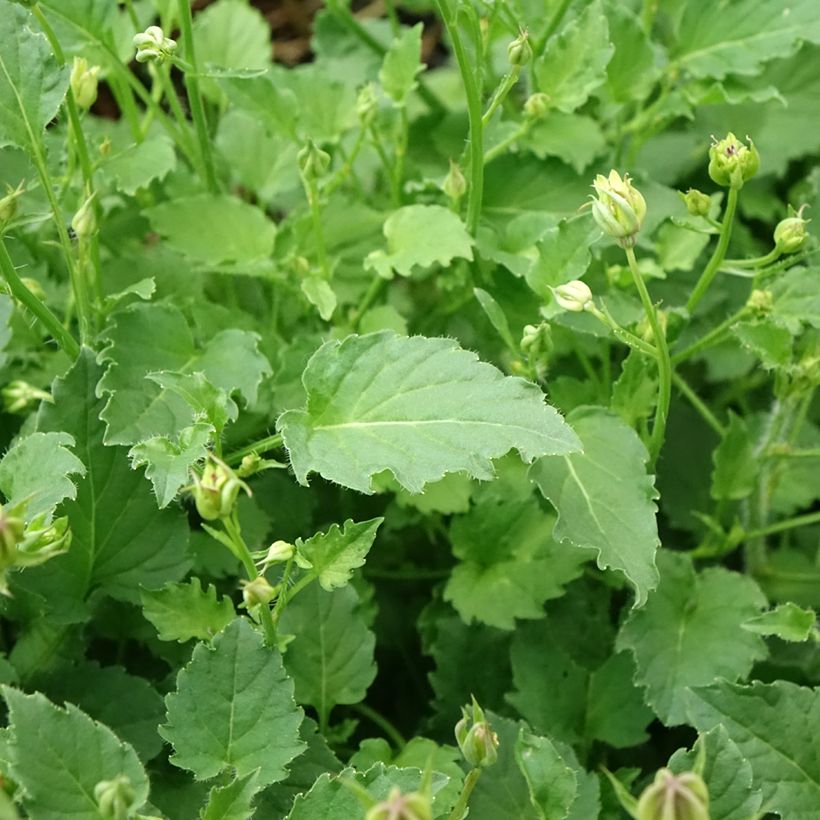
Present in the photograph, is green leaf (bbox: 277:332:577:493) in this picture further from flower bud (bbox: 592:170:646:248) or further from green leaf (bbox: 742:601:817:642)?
green leaf (bbox: 742:601:817:642)

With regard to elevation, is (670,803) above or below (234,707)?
above

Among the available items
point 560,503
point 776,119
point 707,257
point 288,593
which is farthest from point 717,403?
point 288,593

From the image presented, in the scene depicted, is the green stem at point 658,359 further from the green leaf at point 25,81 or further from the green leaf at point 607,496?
the green leaf at point 25,81

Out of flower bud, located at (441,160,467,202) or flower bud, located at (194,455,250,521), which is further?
flower bud, located at (441,160,467,202)

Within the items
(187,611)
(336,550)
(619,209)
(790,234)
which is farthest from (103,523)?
(790,234)

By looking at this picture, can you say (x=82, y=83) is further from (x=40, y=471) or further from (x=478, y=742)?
(x=478, y=742)

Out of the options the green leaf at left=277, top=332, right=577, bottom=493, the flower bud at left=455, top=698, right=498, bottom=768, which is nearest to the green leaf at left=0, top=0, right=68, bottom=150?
the green leaf at left=277, top=332, right=577, bottom=493
